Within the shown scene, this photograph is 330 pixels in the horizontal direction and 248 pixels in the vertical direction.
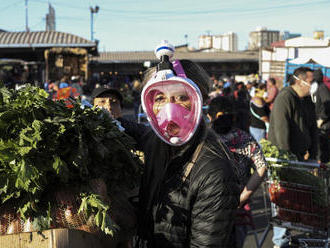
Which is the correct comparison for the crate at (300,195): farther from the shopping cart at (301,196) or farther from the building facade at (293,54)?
the building facade at (293,54)

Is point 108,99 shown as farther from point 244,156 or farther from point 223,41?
point 223,41

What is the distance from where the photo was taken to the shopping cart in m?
3.98

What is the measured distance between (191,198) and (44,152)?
65 cm

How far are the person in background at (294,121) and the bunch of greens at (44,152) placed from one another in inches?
136

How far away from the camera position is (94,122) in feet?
5.96

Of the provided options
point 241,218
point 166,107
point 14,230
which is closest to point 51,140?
point 14,230

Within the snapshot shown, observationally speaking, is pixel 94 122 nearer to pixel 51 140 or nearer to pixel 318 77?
pixel 51 140

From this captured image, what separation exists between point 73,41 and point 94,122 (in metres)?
16.9

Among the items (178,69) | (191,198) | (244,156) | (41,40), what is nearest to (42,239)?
(191,198)

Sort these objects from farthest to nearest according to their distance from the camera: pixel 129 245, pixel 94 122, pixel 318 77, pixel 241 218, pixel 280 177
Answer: pixel 318 77 < pixel 280 177 < pixel 241 218 < pixel 129 245 < pixel 94 122

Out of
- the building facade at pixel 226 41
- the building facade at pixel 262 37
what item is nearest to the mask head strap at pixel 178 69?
the building facade at pixel 262 37

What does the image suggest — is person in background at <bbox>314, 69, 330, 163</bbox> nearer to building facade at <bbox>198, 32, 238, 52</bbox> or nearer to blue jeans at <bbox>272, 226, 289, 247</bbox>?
blue jeans at <bbox>272, 226, 289, 247</bbox>

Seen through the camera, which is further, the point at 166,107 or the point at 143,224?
the point at 143,224

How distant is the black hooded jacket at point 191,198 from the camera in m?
1.63
